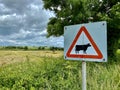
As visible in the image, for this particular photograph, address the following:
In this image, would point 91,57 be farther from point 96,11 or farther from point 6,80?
point 96,11

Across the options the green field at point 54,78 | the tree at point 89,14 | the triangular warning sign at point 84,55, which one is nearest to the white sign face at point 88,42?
the triangular warning sign at point 84,55

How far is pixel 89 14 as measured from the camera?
1623 cm

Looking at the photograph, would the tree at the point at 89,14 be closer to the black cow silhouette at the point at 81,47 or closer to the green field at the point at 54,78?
the green field at the point at 54,78

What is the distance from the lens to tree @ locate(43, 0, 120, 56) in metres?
15.5

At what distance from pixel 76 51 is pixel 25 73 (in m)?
3.11

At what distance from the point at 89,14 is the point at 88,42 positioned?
451 inches

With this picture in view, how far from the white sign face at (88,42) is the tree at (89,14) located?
10.0 m

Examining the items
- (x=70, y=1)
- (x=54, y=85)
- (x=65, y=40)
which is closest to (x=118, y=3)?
(x=70, y=1)

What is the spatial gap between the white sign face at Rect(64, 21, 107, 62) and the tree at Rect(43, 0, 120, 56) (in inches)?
394

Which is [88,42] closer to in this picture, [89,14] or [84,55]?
[84,55]

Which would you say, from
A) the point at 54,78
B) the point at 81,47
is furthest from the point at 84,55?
the point at 54,78

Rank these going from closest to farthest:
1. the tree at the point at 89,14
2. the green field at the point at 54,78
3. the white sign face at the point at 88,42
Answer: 1. the white sign face at the point at 88,42
2. the green field at the point at 54,78
3. the tree at the point at 89,14

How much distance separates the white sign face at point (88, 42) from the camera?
483 centimetres

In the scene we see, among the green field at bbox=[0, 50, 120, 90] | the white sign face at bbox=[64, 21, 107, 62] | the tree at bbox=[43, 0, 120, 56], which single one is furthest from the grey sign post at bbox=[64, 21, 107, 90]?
the tree at bbox=[43, 0, 120, 56]
